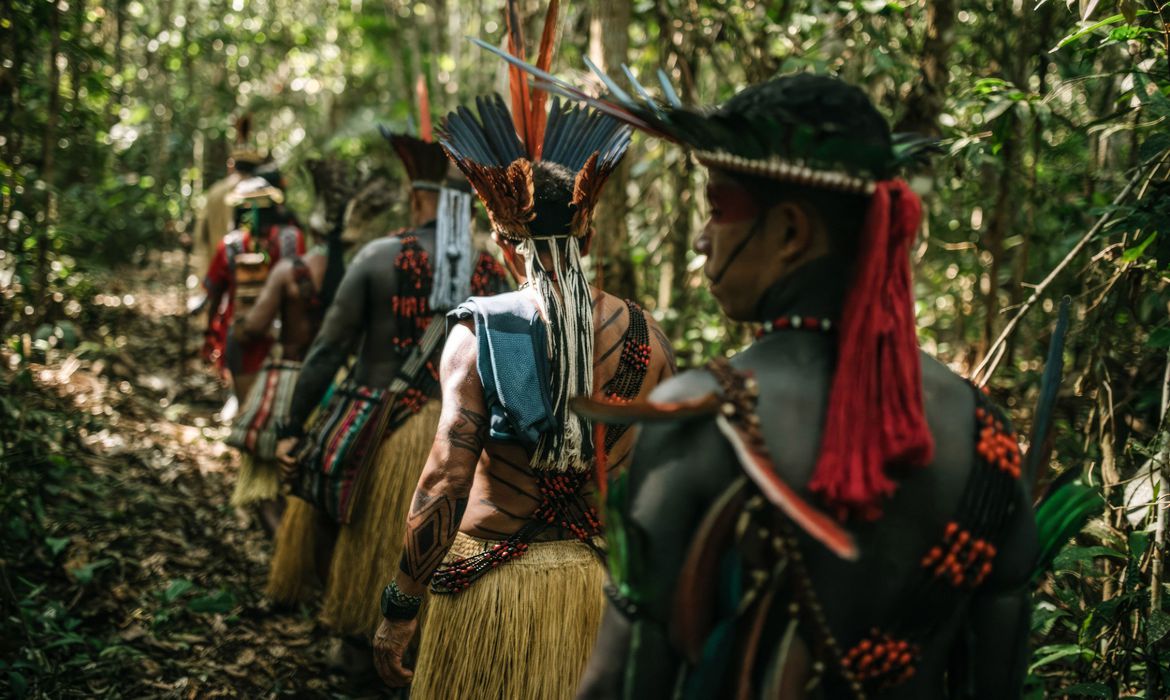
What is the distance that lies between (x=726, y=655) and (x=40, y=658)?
10.9 ft

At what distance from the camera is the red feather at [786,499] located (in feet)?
4.29

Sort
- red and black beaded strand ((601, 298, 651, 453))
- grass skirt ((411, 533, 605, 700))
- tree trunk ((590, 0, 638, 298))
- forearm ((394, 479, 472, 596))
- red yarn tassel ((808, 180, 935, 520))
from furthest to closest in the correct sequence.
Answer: tree trunk ((590, 0, 638, 298)) → red and black beaded strand ((601, 298, 651, 453)) → grass skirt ((411, 533, 605, 700)) → forearm ((394, 479, 472, 596)) → red yarn tassel ((808, 180, 935, 520))

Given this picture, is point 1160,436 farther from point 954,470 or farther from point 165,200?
point 165,200

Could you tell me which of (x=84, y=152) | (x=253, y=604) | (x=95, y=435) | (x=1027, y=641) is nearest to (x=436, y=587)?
(x=1027, y=641)

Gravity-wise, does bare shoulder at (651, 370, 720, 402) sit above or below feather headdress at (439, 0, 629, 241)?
below

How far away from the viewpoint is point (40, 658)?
146 inches

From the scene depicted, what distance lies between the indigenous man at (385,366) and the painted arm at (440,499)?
4.55ft

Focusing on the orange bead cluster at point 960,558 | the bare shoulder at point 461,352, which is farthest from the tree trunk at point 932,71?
the orange bead cluster at point 960,558

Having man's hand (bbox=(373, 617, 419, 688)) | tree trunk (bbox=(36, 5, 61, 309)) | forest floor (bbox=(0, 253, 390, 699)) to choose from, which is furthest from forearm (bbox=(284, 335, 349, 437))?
man's hand (bbox=(373, 617, 419, 688))

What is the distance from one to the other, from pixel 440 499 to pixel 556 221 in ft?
2.87

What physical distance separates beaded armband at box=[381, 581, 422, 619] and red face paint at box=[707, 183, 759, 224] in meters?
1.52

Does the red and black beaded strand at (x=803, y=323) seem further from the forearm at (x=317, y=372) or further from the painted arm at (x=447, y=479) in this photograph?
the forearm at (x=317, y=372)

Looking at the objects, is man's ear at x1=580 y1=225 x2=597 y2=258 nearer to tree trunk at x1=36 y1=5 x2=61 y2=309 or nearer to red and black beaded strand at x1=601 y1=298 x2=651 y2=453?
red and black beaded strand at x1=601 y1=298 x2=651 y2=453

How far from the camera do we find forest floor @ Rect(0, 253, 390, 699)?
3988 millimetres
